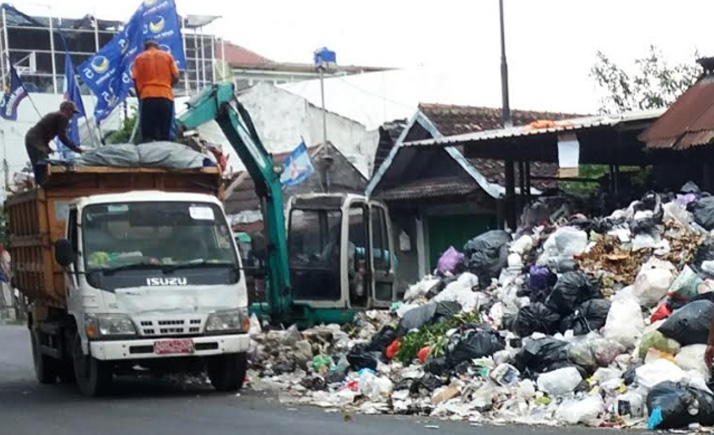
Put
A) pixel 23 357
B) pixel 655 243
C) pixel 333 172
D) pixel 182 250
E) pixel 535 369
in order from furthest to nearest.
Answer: pixel 333 172, pixel 23 357, pixel 655 243, pixel 182 250, pixel 535 369

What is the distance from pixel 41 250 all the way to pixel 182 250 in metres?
1.86

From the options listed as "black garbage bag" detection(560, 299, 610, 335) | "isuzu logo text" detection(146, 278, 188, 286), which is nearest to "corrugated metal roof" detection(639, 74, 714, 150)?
"black garbage bag" detection(560, 299, 610, 335)

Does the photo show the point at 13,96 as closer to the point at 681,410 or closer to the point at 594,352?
the point at 594,352

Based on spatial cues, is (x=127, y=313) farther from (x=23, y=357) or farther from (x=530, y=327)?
(x=23, y=357)

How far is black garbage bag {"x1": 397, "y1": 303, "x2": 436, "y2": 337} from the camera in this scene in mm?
14188

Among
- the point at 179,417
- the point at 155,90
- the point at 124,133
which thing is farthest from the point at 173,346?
the point at 124,133

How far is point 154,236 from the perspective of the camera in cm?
1250

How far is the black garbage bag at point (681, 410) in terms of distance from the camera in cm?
938

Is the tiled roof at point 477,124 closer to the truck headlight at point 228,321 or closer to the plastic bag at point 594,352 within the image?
the truck headlight at point 228,321

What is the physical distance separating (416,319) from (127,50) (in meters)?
10.5

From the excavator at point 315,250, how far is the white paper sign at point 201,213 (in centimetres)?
258

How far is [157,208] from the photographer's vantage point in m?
12.7

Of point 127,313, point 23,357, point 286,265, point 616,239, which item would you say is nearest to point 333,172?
point 23,357

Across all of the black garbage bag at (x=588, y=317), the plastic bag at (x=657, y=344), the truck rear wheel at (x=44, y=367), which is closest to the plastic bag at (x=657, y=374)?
the plastic bag at (x=657, y=344)
